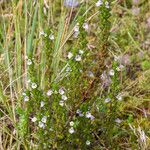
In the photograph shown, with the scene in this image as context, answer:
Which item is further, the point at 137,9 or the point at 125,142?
the point at 137,9

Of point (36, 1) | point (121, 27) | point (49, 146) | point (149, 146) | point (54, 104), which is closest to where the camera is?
point (54, 104)

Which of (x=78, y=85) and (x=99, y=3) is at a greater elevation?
(x=99, y=3)

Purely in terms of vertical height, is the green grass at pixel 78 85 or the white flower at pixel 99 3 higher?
the white flower at pixel 99 3

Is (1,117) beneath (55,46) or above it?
beneath

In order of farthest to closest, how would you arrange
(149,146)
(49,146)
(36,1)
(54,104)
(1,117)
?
(36,1) → (1,117) → (149,146) → (49,146) → (54,104)

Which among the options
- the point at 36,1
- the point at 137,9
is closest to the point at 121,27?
the point at 137,9

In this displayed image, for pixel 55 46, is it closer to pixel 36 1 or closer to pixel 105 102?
pixel 36 1

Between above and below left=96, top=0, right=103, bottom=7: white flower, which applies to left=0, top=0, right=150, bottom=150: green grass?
below

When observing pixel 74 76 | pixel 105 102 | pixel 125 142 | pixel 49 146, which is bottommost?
pixel 125 142
